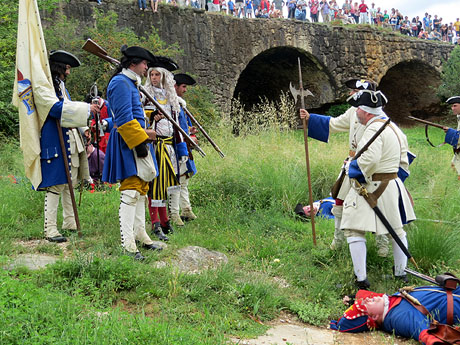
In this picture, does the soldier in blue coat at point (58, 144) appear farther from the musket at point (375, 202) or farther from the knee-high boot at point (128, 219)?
the musket at point (375, 202)

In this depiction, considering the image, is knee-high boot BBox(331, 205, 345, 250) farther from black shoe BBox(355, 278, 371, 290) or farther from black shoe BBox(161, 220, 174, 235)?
black shoe BBox(161, 220, 174, 235)

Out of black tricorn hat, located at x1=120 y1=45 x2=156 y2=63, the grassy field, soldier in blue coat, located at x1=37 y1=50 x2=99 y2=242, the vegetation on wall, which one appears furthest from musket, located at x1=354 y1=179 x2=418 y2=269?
the vegetation on wall

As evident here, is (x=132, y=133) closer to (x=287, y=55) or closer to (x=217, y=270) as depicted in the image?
(x=217, y=270)

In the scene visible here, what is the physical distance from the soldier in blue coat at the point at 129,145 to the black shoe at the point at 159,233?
577 mm

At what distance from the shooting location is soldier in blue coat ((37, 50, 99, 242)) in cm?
457

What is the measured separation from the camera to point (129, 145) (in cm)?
423

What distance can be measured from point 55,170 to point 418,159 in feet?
24.1

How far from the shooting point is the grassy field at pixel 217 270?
2.88 metres

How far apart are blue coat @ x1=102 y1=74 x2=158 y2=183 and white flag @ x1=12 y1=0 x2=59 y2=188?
0.72 metres

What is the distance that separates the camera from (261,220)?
239 inches

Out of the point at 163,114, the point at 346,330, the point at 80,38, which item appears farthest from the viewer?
the point at 80,38

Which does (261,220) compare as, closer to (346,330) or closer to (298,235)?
(298,235)

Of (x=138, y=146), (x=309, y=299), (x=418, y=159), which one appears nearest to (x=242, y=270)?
(x=309, y=299)

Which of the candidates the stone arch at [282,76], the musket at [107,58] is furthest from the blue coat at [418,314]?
the stone arch at [282,76]
